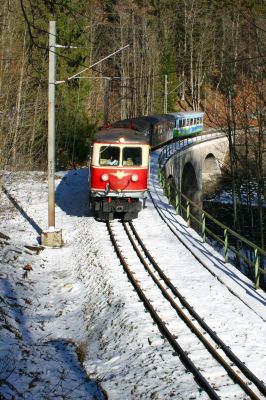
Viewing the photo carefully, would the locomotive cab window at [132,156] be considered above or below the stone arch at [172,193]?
above

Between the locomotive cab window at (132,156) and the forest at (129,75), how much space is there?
404 cm

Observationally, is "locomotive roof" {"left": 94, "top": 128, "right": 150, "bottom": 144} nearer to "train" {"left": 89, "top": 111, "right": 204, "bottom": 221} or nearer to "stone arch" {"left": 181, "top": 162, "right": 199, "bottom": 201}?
"train" {"left": 89, "top": 111, "right": 204, "bottom": 221}

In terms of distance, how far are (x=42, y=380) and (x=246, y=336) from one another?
11.8 feet

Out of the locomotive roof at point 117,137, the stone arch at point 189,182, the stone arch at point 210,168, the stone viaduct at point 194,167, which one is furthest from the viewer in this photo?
the stone arch at point 210,168

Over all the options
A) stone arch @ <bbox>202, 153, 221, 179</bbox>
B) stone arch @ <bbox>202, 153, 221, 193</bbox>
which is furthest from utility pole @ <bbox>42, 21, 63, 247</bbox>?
stone arch @ <bbox>202, 153, 221, 179</bbox>

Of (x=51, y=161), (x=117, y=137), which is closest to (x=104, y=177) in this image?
(x=117, y=137)

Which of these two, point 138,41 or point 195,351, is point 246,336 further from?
point 138,41

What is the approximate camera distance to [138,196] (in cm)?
1566

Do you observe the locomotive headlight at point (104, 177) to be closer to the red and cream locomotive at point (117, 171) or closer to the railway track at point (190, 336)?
the red and cream locomotive at point (117, 171)

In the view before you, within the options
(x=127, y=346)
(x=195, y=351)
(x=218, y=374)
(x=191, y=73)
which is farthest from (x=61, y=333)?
(x=191, y=73)

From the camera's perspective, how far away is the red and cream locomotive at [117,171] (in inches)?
607

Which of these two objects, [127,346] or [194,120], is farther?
[194,120]

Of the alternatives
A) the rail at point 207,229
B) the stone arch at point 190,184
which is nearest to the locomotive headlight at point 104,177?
the rail at point 207,229

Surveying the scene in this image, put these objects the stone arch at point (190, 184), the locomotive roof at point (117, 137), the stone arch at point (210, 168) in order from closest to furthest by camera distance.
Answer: the locomotive roof at point (117, 137), the stone arch at point (190, 184), the stone arch at point (210, 168)
